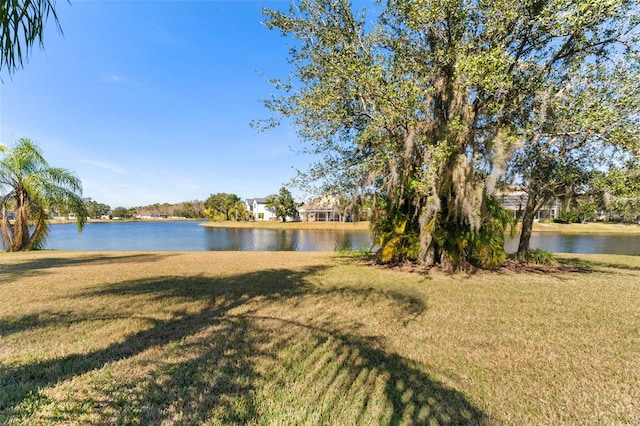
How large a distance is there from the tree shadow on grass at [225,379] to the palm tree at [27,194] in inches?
457

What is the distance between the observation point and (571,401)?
93.2 inches

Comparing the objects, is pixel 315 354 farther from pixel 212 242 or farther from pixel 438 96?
pixel 212 242

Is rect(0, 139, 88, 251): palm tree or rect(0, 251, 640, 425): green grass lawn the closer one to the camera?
rect(0, 251, 640, 425): green grass lawn

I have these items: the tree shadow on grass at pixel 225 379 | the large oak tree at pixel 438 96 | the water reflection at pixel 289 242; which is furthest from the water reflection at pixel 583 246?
the tree shadow on grass at pixel 225 379

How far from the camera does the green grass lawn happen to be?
2.20 meters

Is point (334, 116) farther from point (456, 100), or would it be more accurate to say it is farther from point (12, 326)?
point (12, 326)

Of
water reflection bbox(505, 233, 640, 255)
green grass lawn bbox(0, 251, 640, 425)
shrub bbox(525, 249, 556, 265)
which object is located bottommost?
water reflection bbox(505, 233, 640, 255)

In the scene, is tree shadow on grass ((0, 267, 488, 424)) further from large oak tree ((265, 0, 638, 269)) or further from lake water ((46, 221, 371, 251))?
lake water ((46, 221, 371, 251))

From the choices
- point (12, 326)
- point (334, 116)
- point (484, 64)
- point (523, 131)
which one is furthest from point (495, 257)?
point (12, 326)

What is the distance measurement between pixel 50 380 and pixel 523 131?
8.66 meters

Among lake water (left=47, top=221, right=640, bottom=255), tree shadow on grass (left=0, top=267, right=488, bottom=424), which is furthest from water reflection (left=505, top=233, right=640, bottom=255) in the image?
tree shadow on grass (left=0, top=267, right=488, bottom=424)

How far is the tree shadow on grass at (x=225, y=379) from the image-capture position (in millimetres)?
2123

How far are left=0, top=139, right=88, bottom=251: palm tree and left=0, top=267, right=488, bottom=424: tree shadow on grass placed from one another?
1162 centimetres

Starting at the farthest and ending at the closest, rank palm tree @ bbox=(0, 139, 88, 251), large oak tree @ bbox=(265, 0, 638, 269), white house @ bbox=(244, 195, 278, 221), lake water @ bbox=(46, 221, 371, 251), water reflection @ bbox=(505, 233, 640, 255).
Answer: white house @ bbox=(244, 195, 278, 221), lake water @ bbox=(46, 221, 371, 251), water reflection @ bbox=(505, 233, 640, 255), palm tree @ bbox=(0, 139, 88, 251), large oak tree @ bbox=(265, 0, 638, 269)
